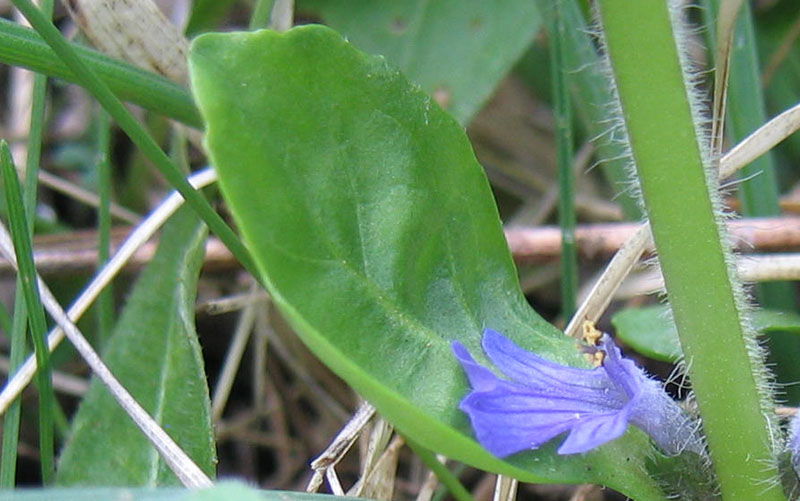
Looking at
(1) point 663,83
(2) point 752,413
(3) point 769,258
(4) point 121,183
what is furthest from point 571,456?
(4) point 121,183

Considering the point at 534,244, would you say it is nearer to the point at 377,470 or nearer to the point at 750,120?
the point at 750,120

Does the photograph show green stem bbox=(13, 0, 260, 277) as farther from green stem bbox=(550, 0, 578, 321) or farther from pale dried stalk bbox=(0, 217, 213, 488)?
green stem bbox=(550, 0, 578, 321)

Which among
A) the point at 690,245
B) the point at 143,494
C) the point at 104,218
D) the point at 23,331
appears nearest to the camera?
the point at 143,494

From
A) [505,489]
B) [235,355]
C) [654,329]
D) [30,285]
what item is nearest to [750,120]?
[654,329]

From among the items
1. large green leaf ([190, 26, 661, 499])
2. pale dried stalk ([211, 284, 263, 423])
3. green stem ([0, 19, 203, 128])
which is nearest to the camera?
large green leaf ([190, 26, 661, 499])

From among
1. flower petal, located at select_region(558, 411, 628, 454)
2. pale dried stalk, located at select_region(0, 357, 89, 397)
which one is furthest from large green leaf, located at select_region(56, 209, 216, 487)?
flower petal, located at select_region(558, 411, 628, 454)

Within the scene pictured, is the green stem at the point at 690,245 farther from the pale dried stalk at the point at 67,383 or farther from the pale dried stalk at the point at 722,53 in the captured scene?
the pale dried stalk at the point at 67,383

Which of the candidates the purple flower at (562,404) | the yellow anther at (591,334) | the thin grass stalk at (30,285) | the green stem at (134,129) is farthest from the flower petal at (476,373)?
the thin grass stalk at (30,285)
